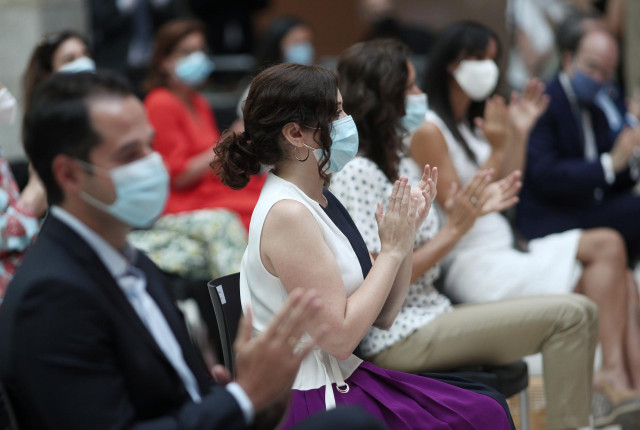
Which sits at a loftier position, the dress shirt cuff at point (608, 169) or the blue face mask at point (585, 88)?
the blue face mask at point (585, 88)

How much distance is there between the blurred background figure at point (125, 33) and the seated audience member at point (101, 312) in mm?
4408

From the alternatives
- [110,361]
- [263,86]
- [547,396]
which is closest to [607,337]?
[547,396]

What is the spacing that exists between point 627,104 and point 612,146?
81 cm

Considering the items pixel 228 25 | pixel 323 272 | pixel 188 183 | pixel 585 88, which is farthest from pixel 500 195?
pixel 228 25

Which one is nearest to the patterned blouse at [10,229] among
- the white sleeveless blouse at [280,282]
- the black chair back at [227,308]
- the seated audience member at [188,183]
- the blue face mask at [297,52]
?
the seated audience member at [188,183]

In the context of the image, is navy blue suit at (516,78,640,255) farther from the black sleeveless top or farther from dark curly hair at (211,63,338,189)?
dark curly hair at (211,63,338,189)

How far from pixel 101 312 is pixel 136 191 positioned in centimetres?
23

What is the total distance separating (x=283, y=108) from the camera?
2.07 meters

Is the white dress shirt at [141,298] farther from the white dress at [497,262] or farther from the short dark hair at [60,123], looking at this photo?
the white dress at [497,262]

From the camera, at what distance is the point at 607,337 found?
Result: 329 cm

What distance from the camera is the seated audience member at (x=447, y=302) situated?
259cm

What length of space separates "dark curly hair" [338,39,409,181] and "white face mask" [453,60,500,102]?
2.10 ft

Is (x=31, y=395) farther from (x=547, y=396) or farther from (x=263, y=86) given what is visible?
(x=547, y=396)

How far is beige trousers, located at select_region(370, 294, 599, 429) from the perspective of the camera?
103 inches
